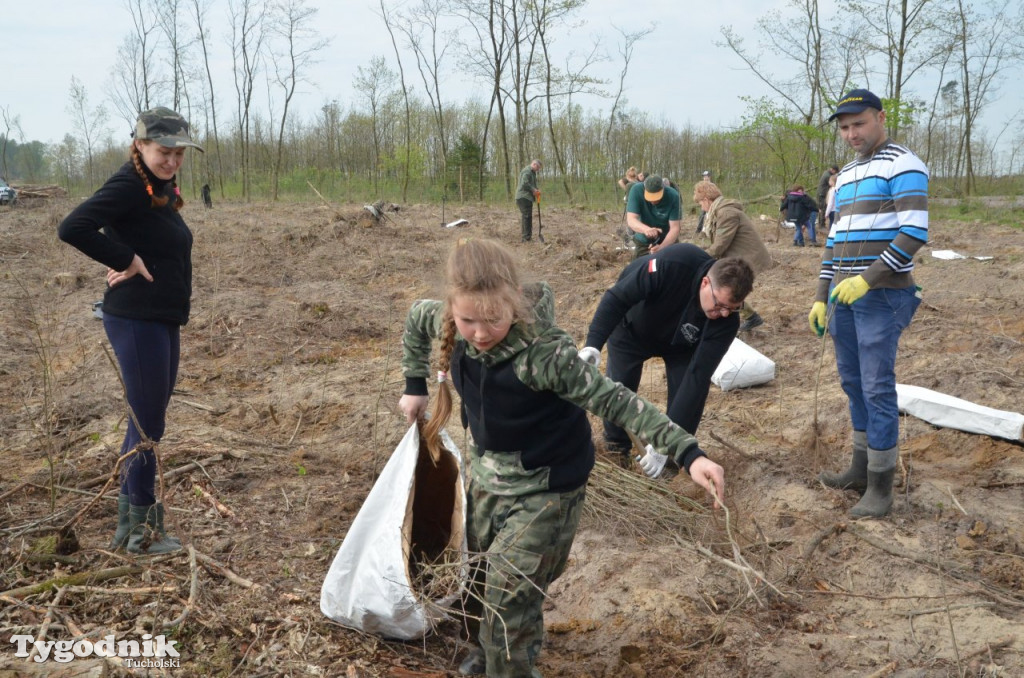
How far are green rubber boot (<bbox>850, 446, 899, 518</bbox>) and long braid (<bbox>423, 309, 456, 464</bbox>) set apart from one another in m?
2.13

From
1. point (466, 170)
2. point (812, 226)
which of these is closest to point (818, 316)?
point (812, 226)

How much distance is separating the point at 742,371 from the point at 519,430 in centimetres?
402

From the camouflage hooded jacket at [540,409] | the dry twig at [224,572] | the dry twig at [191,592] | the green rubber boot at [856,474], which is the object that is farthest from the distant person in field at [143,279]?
the green rubber boot at [856,474]

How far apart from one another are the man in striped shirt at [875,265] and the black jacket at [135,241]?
2.71m

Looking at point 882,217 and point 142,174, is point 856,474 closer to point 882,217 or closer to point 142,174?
point 882,217

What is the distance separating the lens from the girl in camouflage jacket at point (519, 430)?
1.97 metres

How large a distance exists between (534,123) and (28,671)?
30071 millimetres

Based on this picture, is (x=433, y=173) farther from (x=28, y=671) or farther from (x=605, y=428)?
(x=28, y=671)

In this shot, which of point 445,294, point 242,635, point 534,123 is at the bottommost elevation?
point 242,635

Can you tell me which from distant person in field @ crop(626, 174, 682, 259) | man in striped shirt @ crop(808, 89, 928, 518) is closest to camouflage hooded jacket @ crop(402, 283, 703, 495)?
man in striped shirt @ crop(808, 89, 928, 518)

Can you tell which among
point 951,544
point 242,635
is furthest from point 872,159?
point 242,635

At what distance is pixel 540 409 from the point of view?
2.10 m

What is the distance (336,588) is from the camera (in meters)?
2.28

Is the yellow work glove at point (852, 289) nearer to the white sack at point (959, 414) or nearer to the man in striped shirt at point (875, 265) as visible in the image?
the man in striped shirt at point (875, 265)
